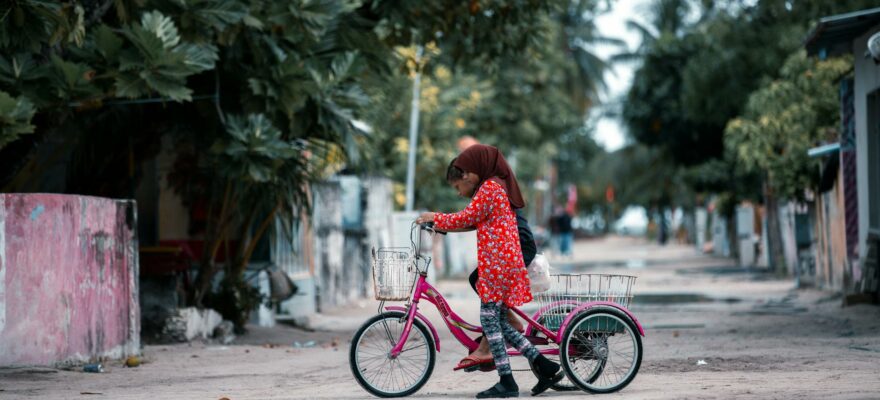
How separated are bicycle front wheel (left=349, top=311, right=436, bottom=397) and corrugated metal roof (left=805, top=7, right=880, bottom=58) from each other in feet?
23.6

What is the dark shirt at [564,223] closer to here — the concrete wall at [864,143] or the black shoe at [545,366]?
the concrete wall at [864,143]

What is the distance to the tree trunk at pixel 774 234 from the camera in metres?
27.3

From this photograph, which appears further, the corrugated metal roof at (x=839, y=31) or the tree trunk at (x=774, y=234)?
the tree trunk at (x=774, y=234)

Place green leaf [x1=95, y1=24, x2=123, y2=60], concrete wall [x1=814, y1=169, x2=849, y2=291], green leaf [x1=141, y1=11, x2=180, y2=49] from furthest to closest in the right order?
concrete wall [x1=814, y1=169, x2=849, y2=291] < green leaf [x1=95, y1=24, x2=123, y2=60] < green leaf [x1=141, y1=11, x2=180, y2=49]

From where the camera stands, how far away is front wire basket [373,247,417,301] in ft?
25.7

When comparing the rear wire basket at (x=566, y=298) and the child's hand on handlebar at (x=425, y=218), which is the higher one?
the child's hand on handlebar at (x=425, y=218)

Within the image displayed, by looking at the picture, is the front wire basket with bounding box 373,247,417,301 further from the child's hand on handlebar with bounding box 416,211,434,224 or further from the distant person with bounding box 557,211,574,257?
the distant person with bounding box 557,211,574,257

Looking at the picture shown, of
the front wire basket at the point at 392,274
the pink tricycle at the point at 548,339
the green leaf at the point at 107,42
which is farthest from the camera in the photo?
the green leaf at the point at 107,42

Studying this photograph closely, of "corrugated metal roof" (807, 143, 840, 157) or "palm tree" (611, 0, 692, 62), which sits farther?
"palm tree" (611, 0, 692, 62)

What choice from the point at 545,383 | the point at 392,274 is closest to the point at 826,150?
the point at 545,383

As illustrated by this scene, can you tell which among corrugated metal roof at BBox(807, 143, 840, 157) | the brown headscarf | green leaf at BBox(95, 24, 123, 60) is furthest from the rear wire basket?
corrugated metal roof at BBox(807, 143, 840, 157)

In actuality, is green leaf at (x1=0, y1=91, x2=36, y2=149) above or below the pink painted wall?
above

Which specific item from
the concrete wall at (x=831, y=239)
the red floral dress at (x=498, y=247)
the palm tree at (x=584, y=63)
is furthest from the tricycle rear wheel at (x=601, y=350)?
the palm tree at (x=584, y=63)

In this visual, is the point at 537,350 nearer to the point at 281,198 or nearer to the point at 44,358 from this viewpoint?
the point at 44,358
